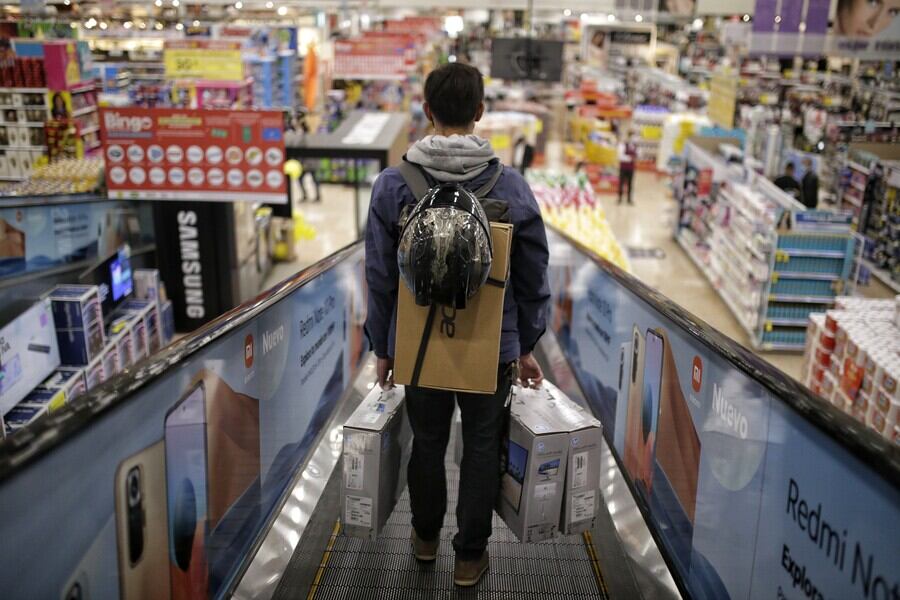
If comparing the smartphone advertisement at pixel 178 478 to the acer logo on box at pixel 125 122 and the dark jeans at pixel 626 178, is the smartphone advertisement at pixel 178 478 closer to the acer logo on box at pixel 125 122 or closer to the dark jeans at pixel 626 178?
the acer logo on box at pixel 125 122

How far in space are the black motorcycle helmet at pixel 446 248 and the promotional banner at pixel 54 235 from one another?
482 centimetres

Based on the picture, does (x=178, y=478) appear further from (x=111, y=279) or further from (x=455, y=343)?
(x=111, y=279)

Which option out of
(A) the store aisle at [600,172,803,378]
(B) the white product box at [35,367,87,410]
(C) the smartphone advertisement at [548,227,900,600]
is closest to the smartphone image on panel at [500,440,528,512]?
(C) the smartphone advertisement at [548,227,900,600]

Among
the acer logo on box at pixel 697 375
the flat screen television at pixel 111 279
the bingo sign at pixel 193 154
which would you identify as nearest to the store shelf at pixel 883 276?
the bingo sign at pixel 193 154

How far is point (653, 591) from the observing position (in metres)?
2.79

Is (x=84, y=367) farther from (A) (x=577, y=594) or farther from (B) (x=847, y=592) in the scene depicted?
(B) (x=847, y=592)

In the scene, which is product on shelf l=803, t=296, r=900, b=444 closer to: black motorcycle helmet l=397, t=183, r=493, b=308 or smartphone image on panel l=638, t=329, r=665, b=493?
smartphone image on panel l=638, t=329, r=665, b=493

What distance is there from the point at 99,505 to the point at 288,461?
1662 mm

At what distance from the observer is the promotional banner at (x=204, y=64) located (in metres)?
15.1

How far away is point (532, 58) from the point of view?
1439cm

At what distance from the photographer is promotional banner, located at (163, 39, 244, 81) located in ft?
49.4

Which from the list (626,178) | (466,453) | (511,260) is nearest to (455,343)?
(511,260)

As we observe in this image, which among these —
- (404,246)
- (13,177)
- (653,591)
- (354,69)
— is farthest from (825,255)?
(13,177)

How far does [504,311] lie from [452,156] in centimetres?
50
